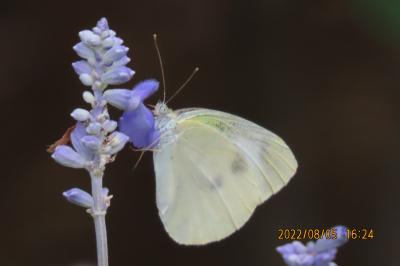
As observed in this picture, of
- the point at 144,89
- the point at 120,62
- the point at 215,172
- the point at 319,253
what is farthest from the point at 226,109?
the point at 319,253

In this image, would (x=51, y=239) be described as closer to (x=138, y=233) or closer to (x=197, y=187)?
(x=138, y=233)

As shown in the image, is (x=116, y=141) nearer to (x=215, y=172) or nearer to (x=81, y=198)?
(x=81, y=198)

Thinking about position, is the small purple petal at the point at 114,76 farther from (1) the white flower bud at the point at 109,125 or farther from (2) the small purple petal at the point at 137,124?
(2) the small purple petal at the point at 137,124

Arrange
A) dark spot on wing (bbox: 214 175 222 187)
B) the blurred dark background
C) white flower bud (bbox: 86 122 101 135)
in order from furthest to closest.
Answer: the blurred dark background → dark spot on wing (bbox: 214 175 222 187) → white flower bud (bbox: 86 122 101 135)

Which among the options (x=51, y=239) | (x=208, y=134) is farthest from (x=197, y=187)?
(x=51, y=239)

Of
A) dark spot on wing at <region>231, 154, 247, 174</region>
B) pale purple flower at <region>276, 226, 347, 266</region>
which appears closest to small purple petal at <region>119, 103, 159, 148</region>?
dark spot on wing at <region>231, 154, 247, 174</region>

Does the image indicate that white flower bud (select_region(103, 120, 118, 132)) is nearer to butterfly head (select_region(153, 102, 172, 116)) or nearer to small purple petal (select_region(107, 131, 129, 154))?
small purple petal (select_region(107, 131, 129, 154))

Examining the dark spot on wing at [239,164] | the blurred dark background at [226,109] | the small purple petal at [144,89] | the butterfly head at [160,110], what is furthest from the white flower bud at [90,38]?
the blurred dark background at [226,109]
